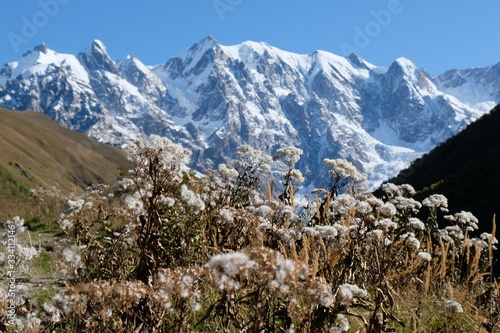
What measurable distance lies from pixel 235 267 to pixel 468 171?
26.3 m

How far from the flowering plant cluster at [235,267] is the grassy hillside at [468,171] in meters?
14.3

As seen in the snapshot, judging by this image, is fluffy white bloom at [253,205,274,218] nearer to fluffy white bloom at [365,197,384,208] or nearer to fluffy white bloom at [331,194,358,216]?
fluffy white bloom at [331,194,358,216]

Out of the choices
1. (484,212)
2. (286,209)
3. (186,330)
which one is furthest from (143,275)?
(484,212)

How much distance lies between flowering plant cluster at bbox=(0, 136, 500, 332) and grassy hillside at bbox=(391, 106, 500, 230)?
46.9ft

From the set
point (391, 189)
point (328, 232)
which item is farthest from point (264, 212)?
point (391, 189)

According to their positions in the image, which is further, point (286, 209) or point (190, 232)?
point (190, 232)

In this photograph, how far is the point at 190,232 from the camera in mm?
6742

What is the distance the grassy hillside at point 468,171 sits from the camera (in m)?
21.7

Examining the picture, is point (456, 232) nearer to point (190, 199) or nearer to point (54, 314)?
point (190, 199)

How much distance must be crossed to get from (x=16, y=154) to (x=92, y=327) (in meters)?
186

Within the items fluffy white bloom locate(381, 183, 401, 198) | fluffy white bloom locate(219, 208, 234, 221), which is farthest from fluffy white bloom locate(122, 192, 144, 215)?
fluffy white bloom locate(381, 183, 401, 198)

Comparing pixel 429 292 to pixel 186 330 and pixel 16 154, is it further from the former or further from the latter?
pixel 16 154

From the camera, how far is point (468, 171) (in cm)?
2650

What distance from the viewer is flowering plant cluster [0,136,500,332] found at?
3789 mm
